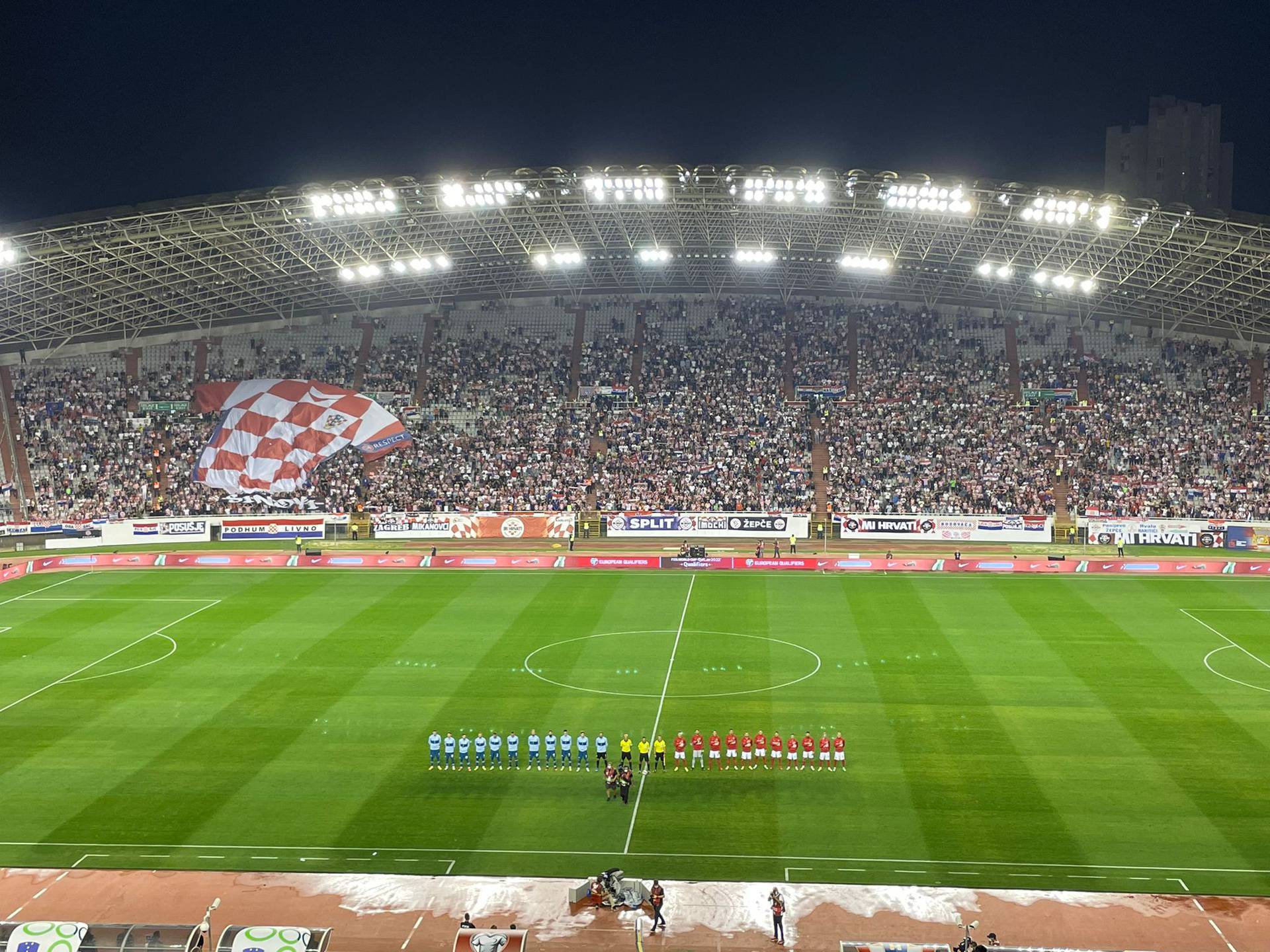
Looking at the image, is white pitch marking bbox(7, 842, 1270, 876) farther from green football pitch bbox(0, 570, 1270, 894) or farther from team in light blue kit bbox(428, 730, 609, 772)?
team in light blue kit bbox(428, 730, 609, 772)

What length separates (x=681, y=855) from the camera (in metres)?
22.9

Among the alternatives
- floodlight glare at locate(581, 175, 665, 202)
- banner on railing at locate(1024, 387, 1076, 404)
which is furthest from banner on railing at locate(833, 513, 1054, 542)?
floodlight glare at locate(581, 175, 665, 202)

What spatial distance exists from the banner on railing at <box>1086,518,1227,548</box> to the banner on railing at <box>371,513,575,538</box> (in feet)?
93.2

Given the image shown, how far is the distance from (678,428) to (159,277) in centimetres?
3080

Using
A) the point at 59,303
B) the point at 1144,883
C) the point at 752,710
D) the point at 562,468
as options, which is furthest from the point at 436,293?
the point at 1144,883

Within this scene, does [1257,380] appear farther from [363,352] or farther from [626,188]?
[363,352]

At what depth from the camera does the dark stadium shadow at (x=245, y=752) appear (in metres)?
24.6

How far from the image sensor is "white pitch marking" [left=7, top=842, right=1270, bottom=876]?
72.0 feet

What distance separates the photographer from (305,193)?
175 feet

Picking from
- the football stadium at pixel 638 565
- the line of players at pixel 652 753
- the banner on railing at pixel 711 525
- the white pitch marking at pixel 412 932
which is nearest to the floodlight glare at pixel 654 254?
the football stadium at pixel 638 565

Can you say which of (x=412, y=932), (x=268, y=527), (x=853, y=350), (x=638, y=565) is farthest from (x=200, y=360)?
(x=412, y=932)

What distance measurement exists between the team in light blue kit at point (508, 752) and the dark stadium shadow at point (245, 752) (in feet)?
8.64

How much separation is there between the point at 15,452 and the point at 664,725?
177ft

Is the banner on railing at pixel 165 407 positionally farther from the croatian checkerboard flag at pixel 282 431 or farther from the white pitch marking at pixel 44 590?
the white pitch marking at pixel 44 590
